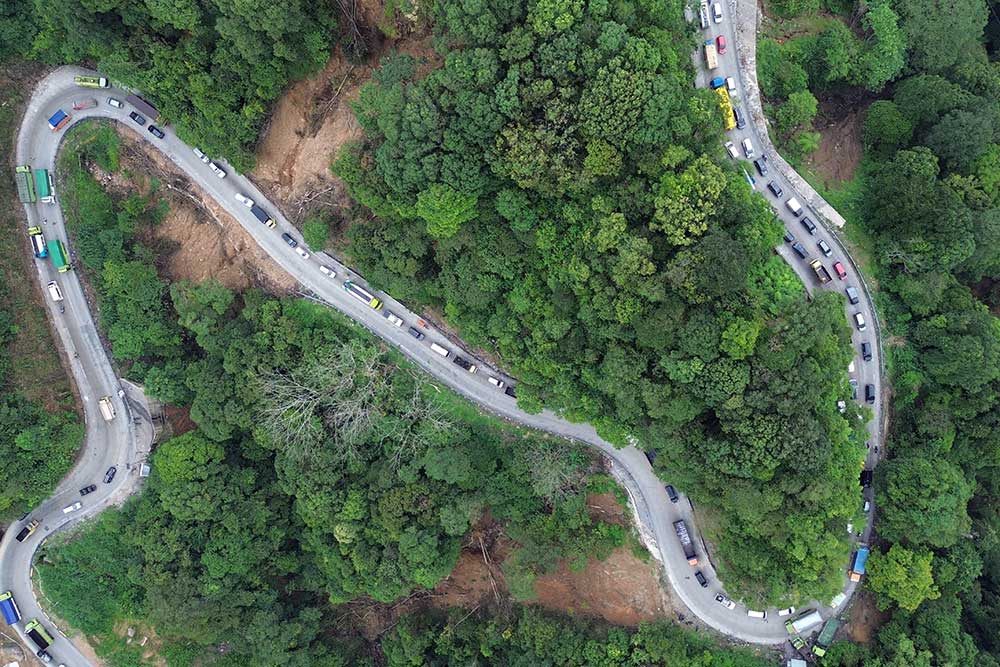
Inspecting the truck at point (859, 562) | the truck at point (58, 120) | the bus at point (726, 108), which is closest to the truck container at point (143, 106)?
the truck at point (58, 120)

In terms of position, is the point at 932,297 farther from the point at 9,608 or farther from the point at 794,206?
the point at 9,608

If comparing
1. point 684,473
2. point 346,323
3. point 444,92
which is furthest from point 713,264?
point 346,323

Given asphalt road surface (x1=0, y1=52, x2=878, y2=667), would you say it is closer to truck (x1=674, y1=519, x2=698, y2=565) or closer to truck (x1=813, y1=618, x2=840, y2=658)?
truck (x1=674, y1=519, x2=698, y2=565)

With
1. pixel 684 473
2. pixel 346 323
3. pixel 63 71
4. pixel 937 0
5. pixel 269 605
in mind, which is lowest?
pixel 269 605

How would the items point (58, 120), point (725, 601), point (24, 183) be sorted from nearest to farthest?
point (725, 601), point (58, 120), point (24, 183)

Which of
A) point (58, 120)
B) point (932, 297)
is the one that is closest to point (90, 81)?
point (58, 120)

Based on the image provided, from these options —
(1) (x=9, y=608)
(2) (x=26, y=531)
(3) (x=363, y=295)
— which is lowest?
(1) (x=9, y=608)

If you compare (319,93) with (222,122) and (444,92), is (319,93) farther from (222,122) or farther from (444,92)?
(444,92)

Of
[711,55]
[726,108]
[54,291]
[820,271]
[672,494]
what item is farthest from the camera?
[54,291]
